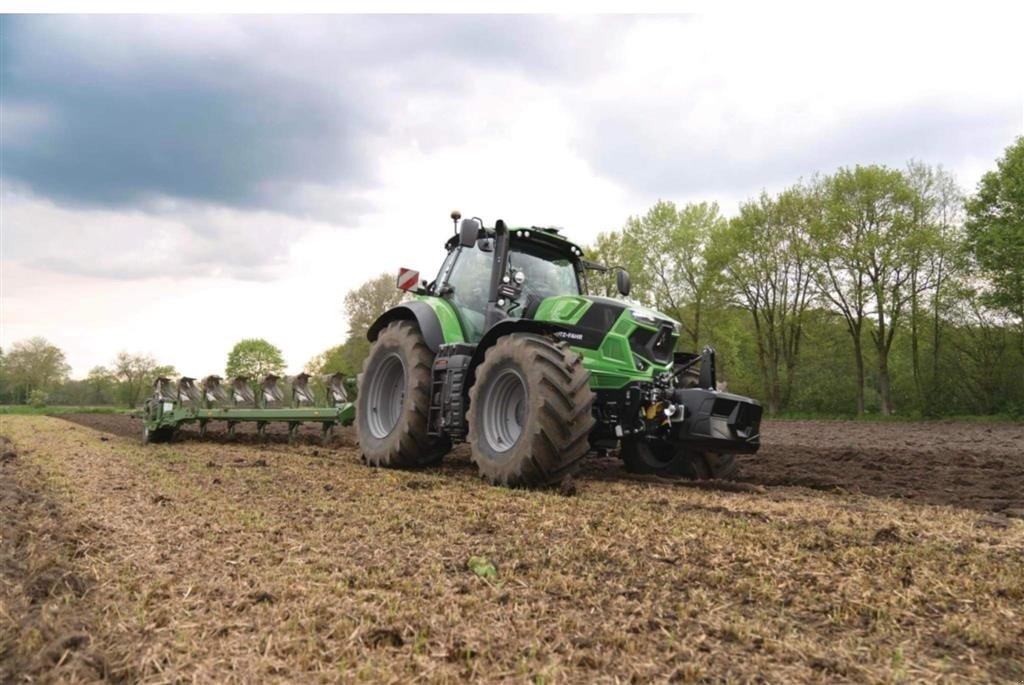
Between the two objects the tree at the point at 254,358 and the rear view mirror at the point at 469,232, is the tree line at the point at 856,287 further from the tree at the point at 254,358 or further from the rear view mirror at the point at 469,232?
the tree at the point at 254,358

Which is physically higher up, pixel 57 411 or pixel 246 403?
pixel 246 403

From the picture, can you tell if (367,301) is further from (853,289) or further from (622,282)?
(622,282)

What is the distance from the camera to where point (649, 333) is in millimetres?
6957

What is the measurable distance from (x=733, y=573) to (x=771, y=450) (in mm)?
8385

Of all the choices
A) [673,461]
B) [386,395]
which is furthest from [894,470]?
[386,395]

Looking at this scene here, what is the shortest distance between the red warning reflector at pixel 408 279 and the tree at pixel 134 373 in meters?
55.8

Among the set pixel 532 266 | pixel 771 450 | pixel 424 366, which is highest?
pixel 532 266

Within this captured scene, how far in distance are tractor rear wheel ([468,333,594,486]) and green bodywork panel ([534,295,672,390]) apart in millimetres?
618

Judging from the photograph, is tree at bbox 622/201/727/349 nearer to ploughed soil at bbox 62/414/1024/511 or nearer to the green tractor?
ploughed soil at bbox 62/414/1024/511

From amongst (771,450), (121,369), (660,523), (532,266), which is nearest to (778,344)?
(771,450)

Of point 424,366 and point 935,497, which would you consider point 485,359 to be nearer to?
point 424,366

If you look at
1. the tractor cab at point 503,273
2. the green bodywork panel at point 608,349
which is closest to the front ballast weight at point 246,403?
the tractor cab at point 503,273

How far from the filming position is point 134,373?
207ft

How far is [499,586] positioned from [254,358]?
7247cm
